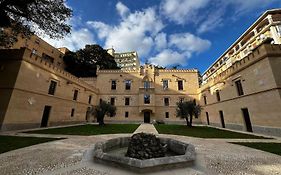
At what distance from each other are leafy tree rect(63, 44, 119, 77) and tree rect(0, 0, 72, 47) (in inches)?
877

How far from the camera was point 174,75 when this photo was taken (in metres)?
28.6

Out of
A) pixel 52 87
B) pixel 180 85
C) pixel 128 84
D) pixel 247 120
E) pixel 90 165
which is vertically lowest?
pixel 90 165

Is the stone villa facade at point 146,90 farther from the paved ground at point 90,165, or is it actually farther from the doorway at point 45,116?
the paved ground at point 90,165

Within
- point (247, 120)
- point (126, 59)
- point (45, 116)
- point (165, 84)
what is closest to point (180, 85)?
point (165, 84)

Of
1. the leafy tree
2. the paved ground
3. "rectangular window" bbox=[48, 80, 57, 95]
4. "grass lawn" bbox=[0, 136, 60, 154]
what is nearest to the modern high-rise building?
the leafy tree

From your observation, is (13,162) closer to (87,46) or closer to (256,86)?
(256,86)

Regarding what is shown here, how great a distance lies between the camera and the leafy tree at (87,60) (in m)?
34.7

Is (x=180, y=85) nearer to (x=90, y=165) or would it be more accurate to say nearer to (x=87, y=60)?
(x=87, y=60)

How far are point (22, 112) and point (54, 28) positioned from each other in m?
8.14

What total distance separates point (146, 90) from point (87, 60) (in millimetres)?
20536

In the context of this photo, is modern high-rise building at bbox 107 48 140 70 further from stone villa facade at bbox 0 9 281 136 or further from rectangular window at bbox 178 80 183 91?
rectangular window at bbox 178 80 183 91

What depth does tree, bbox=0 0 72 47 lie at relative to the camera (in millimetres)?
9997

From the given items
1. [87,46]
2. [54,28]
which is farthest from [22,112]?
[87,46]

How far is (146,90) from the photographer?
27.4 meters
